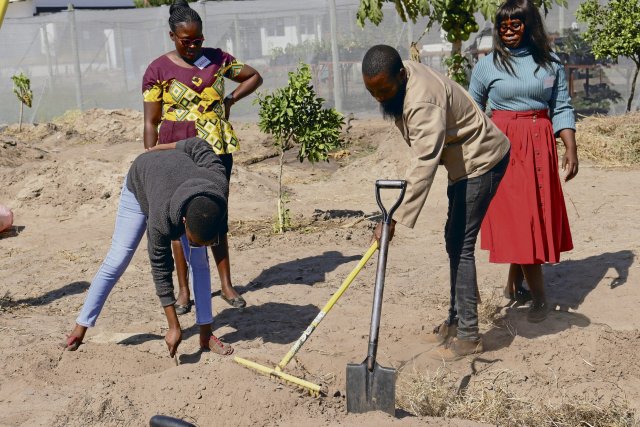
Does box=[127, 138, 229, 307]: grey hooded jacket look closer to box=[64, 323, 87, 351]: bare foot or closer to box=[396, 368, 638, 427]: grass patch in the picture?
box=[64, 323, 87, 351]: bare foot

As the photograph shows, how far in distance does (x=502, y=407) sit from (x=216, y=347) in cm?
161

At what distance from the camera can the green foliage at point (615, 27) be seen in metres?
→ 12.2

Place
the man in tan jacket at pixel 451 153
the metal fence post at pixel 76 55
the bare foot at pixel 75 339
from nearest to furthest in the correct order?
the man in tan jacket at pixel 451 153
the bare foot at pixel 75 339
the metal fence post at pixel 76 55

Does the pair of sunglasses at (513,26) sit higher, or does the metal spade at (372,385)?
the pair of sunglasses at (513,26)

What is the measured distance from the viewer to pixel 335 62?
17.5 metres

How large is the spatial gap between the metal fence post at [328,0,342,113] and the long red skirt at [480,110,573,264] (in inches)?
486

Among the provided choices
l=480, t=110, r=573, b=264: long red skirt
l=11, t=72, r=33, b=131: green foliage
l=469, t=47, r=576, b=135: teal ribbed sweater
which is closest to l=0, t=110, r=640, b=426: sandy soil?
l=480, t=110, r=573, b=264: long red skirt

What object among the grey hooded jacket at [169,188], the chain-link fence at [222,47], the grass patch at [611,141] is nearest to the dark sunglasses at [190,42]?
the grey hooded jacket at [169,188]

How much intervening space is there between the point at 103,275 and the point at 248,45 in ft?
47.8

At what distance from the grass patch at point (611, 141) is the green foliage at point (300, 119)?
3.88 meters

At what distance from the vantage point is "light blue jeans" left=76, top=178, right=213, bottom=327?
472 cm

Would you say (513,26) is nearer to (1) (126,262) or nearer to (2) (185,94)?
(2) (185,94)

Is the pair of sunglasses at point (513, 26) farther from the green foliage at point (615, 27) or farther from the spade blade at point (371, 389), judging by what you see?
the green foliage at point (615, 27)

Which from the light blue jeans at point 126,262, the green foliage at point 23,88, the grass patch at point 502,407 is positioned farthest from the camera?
the green foliage at point 23,88
